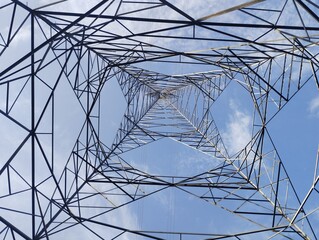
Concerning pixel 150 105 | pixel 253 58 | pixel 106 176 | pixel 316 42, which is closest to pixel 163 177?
pixel 106 176

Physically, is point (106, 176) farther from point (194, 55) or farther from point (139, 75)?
point (139, 75)

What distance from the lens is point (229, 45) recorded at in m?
12.4

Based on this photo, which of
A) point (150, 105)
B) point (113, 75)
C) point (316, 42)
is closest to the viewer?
point (316, 42)

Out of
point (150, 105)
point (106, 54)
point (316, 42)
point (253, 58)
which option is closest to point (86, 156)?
point (106, 54)

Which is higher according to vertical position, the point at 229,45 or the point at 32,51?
the point at 229,45

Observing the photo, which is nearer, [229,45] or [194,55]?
[229,45]

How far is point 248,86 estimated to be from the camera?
1504 centimetres

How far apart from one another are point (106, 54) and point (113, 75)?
1573 mm

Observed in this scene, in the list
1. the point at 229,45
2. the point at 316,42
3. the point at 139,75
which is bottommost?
the point at 316,42

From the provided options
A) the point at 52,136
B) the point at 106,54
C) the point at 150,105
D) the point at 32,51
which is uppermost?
the point at 150,105

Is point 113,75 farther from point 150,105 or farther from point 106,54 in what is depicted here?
point 150,105

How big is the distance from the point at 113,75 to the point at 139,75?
502 centimetres

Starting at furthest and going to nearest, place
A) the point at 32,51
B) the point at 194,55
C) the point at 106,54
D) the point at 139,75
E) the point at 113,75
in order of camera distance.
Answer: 1. the point at 139,75
2. the point at 113,75
3. the point at 106,54
4. the point at 194,55
5. the point at 32,51

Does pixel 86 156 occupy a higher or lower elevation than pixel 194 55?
lower
